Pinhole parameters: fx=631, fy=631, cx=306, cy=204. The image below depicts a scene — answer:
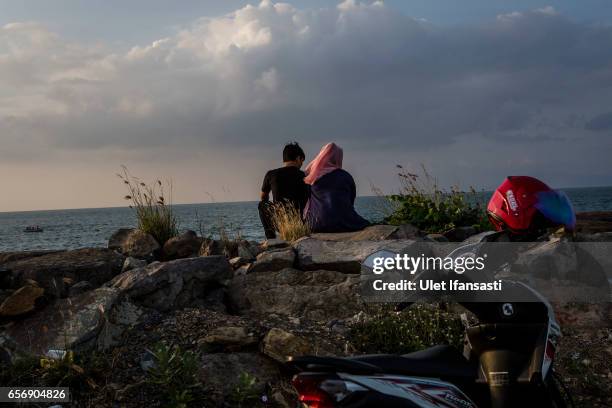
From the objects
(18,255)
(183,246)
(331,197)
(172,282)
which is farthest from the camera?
(183,246)

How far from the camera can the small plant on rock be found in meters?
10.0

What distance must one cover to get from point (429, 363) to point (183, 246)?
305 inches

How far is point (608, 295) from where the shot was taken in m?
6.50

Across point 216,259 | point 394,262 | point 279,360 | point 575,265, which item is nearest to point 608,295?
point 575,265

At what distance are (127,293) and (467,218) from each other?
7.17 m

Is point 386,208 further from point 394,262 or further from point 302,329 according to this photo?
point 394,262

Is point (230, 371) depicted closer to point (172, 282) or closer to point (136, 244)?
point (172, 282)

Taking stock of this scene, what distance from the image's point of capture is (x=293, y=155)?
10945 mm

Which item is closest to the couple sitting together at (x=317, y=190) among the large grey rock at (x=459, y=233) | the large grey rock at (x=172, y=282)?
the large grey rock at (x=459, y=233)

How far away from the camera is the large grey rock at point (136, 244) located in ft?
34.6

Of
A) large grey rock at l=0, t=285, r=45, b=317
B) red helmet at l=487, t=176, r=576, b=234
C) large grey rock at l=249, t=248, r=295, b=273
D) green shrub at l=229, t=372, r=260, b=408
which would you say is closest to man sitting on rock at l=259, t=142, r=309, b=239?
large grey rock at l=249, t=248, r=295, b=273

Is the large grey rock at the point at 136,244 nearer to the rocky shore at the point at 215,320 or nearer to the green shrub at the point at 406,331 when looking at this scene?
the rocky shore at the point at 215,320

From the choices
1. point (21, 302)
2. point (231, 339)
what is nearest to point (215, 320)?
point (231, 339)

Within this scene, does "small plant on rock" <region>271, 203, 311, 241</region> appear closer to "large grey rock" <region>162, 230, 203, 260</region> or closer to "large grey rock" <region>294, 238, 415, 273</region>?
"large grey rock" <region>162, 230, 203, 260</region>
